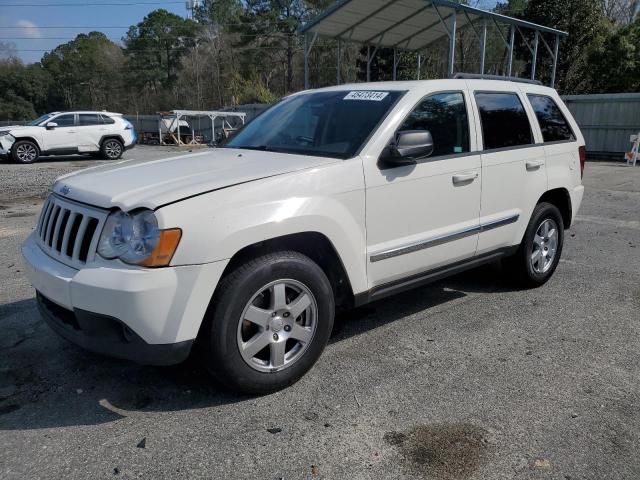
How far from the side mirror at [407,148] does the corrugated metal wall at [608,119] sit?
18822 millimetres

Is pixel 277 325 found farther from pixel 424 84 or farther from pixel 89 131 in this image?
pixel 89 131

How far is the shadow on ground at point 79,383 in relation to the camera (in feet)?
9.51

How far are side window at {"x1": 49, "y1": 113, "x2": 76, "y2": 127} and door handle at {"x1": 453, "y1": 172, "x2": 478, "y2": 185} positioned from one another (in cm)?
1765

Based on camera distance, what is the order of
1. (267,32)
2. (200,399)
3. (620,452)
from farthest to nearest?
1. (267,32)
2. (200,399)
3. (620,452)

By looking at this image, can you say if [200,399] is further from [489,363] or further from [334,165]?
[489,363]

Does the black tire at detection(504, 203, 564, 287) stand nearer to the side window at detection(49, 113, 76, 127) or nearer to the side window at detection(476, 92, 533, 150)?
the side window at detection(476, 92, 533, 150)

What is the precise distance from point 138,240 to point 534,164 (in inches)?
133

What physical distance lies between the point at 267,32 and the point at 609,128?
38000mm

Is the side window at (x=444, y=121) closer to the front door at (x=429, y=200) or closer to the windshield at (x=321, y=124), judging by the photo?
the front door at (x=429, y=200)

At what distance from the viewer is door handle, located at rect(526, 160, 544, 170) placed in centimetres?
452

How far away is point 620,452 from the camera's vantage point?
2.57 meters

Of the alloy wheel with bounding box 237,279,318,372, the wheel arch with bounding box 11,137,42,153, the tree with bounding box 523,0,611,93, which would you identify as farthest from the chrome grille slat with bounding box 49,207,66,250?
the tree with bounding box 523,0,611,93

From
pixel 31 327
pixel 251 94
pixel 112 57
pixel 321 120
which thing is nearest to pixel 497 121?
pixel 321 120

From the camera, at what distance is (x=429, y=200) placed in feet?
12.1
